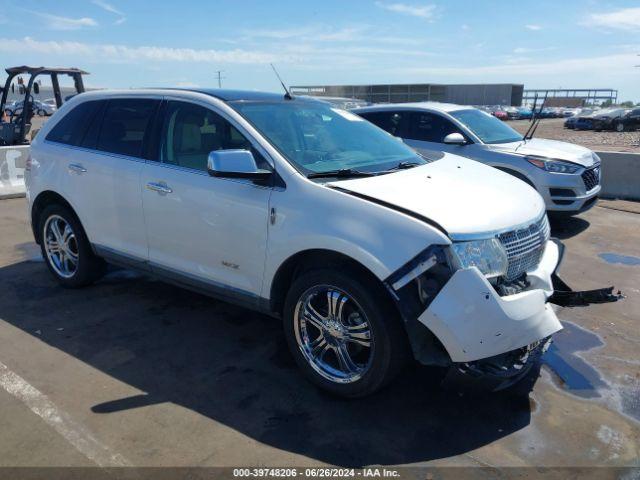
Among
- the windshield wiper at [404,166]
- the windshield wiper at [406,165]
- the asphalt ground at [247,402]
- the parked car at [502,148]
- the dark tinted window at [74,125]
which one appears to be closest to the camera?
the asphalt ground at [247,402]

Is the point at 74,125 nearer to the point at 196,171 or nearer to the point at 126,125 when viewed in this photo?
the point at 126,125

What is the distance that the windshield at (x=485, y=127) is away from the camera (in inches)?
323

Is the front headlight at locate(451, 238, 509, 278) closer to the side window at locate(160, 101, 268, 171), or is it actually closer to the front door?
the front door

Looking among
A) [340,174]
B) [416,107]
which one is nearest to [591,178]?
[416,107]

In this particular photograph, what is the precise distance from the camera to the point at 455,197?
10.7 feet

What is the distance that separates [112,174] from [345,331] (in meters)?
2.49

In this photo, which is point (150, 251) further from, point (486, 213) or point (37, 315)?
point (486, 213)

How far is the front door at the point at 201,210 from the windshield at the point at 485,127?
5.26 metres

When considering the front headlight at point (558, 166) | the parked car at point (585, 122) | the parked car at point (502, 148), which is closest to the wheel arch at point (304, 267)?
the parked car at point (502, 148)

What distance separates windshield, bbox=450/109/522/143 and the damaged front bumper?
5562 millimetres

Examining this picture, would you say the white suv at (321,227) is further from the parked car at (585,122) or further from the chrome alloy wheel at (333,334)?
the parked car at (585,122)

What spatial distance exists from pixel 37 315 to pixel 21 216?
4.75 meters

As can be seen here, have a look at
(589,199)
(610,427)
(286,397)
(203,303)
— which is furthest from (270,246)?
(589,199)

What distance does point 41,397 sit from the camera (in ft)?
11.1
